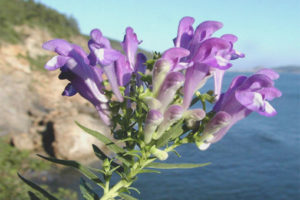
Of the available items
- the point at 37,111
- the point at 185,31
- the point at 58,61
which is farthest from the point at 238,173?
the point at 58,61

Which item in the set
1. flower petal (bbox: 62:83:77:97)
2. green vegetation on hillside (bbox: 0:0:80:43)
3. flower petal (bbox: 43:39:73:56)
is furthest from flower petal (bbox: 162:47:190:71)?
green vegetation on hillside (bbox: 0:0:80:43)

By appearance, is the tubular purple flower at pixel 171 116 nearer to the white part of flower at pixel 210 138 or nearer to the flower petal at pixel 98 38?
the white part of flower at pixel 210 138

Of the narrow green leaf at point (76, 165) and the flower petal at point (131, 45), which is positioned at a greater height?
the flower petal at point (131, 45)

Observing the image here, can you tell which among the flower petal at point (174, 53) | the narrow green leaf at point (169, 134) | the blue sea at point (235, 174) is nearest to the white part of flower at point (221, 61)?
the flower petal at point (174, 53)

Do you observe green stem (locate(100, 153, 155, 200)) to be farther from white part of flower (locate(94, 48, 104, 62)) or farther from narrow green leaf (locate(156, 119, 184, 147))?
white part of flower (locate(94, 48, 104, 62))

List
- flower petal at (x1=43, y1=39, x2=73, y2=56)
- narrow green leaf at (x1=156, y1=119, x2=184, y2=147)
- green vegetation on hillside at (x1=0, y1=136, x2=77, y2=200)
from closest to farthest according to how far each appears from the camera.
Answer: narrow green leaf at (x1=156, y1=119, x2=184, y2=147)
flower petal at (x1=43, y1=39, x2=73, y2=56)
green vegetation on hillside at (x1=0, y1=136, x2=77, y2=200)

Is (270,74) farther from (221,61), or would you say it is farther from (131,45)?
(131,45)

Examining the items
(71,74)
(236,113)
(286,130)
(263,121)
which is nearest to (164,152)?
(236,113)

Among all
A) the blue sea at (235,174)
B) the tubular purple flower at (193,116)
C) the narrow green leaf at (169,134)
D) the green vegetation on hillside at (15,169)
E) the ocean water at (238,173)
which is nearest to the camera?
the narrow green leaf at (169,134)
